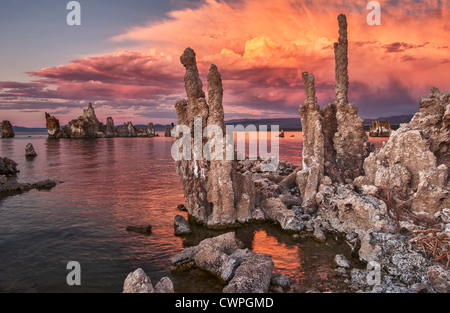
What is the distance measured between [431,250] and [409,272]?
2201 millimetres

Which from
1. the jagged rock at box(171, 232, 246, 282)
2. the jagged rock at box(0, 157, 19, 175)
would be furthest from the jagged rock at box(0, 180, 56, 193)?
the jagged rock at box(171, 232, 246, 282)

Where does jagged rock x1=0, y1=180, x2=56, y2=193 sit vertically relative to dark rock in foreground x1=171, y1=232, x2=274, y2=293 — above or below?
above

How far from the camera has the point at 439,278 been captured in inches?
493

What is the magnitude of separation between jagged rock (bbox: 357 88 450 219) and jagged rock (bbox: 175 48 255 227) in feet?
34.6

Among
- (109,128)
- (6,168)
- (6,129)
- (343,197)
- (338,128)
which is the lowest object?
(343,197)

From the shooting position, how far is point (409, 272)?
13781 mm

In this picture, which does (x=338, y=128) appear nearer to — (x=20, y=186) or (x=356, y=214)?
(x=356, y=214)

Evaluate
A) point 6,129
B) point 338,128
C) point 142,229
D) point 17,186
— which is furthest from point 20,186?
point 6,129

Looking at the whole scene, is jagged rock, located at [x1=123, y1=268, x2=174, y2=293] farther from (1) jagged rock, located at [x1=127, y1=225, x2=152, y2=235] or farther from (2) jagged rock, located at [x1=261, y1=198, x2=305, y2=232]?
(2) jagged rock, located at [x1=261, y1=198, x2=305, y2=232]

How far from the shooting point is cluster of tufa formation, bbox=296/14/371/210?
28.1m

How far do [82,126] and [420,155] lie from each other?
584ft

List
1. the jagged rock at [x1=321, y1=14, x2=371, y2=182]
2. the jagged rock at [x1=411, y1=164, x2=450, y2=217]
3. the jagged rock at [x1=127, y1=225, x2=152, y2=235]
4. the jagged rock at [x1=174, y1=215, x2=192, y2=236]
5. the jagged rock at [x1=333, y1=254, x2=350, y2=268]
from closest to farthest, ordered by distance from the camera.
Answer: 1. the jagged rock at [x1=333, y1=254, x2=350, y2=268]
2. the jagged rock at [x1=411, y1=164, x2=450, y2=217]
3. the jagged rock at [x1=174, y1=215, x2=192, y2=236]
4. the jagged rock at [x1=127, y1=225, x2=152, y2=235]
5. the jagged rock at [x1=321, y1=14, x2=371, y2=182]

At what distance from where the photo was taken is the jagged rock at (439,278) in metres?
12.2
